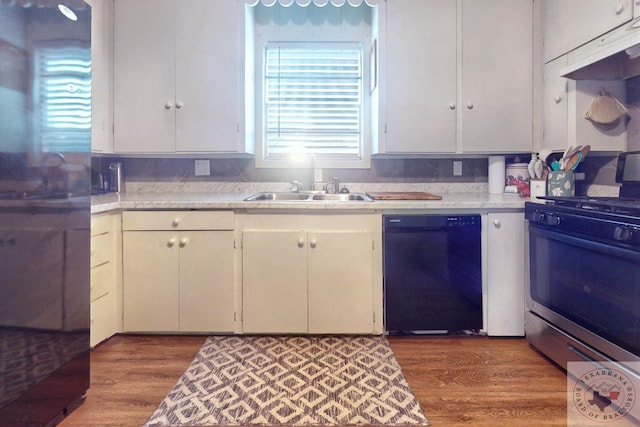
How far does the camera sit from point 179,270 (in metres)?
2.29

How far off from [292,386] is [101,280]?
1246 mm

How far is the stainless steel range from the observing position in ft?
4.97

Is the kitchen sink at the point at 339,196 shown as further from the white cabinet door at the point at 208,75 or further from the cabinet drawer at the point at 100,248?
the cabinet drawer at the point at 100,248

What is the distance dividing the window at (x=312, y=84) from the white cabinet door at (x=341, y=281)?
853 mm

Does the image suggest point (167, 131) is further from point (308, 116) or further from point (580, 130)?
point (580, 130)

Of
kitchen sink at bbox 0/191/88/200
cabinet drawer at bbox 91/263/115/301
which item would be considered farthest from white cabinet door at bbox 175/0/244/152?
kitchen sink at bbox 0/191/88/200

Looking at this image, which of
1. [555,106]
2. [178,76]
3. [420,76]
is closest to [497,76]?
[555,106]

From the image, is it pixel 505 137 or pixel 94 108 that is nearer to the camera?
pixel 94 108

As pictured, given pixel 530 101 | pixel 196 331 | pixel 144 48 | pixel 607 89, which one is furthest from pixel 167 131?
pixel 607 89

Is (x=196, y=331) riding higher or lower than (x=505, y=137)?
lower

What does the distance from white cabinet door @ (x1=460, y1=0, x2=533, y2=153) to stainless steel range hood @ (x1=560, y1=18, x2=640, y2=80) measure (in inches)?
13.9

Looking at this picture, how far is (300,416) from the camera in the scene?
5.19 feet

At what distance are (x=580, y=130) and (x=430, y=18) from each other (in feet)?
3.80

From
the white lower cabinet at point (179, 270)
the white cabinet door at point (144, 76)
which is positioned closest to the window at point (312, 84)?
the white cabinet door at point (144, 76)
